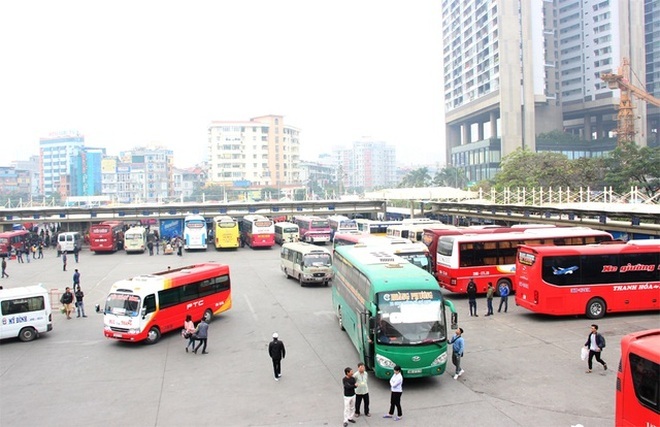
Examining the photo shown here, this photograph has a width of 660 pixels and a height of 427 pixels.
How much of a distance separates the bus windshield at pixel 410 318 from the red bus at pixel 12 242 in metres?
39.6

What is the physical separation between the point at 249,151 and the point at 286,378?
5079 inches

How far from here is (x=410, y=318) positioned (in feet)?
42.9

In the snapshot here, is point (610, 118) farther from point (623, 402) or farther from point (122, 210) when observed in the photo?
point (623, 402)

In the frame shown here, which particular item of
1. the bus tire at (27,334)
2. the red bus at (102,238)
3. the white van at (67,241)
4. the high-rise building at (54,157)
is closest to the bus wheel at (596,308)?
the bus tire at (27,334)

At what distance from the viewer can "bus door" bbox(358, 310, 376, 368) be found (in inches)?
523

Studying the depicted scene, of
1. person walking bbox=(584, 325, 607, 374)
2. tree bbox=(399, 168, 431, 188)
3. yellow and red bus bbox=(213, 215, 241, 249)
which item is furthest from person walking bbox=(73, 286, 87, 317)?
tree bbox=(399, 168, 431, 188)

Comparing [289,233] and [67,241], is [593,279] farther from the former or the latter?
[67,241]

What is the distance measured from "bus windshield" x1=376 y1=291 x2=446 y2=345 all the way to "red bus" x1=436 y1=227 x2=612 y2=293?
10.2m

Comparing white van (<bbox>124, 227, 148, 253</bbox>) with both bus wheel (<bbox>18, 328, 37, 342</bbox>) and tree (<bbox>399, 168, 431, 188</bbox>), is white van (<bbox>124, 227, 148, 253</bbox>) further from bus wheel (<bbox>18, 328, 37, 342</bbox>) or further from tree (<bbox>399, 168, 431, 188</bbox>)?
tree (<bbox>399, 168, 431, 188</bbox>)

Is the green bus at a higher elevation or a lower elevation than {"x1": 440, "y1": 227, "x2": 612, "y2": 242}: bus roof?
lower

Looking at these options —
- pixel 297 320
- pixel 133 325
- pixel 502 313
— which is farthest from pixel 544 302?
pixel 133 325

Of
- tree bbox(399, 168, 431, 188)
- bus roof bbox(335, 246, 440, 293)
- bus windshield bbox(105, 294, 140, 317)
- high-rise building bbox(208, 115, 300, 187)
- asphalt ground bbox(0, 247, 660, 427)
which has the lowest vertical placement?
asphalt ground bbox(0, 247, 660, 427)

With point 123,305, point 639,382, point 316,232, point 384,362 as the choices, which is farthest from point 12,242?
point 639,382

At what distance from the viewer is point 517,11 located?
95.2m
